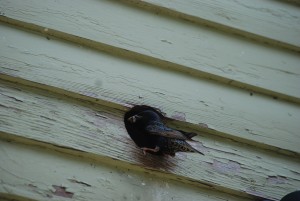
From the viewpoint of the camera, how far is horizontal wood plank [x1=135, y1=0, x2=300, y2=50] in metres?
1.83

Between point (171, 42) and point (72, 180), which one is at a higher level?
point (171, 42)

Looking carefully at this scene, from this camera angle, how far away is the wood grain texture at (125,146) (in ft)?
4.99

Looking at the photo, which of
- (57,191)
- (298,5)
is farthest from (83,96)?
(298,5)

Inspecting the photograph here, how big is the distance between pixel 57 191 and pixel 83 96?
1.34 feet

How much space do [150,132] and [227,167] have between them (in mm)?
388

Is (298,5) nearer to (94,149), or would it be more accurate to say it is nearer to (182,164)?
(182,164)

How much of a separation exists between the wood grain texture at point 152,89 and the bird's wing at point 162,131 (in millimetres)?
126

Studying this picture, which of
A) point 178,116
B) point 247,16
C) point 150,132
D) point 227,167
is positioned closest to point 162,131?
point 150,132

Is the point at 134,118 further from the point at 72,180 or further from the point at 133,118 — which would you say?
the point at 72,180

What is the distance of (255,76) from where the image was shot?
1841 mm

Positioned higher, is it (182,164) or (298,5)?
(298,5)

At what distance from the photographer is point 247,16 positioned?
1917mm

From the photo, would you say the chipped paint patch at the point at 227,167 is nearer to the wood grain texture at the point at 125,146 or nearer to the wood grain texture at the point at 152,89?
the wood grain texture at the point at 125,146

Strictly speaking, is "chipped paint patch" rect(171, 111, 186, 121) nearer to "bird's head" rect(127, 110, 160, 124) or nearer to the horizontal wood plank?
"bird's head" rect(127, 110, 160, 124)
